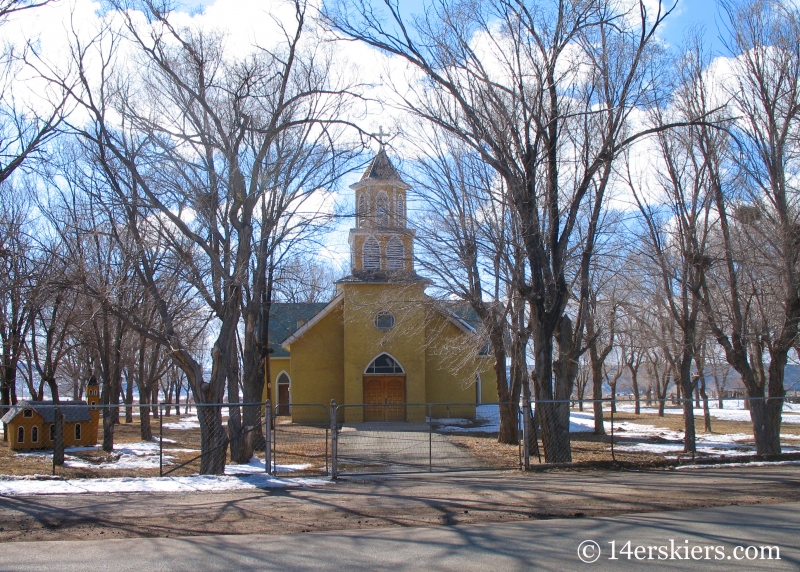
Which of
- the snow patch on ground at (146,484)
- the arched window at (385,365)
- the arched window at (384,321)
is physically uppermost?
the arched window at (384,321)

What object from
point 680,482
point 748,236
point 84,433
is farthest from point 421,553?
Answer: point 84,433

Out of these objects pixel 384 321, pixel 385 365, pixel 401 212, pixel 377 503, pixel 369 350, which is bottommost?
pixel 377 503

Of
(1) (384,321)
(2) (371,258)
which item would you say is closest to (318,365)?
(1) (384,321)

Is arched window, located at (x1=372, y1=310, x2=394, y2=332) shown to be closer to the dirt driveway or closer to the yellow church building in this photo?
the yellow church building

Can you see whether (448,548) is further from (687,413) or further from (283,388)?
(283,388)

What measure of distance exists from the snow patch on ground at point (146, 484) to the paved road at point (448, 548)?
130 inches

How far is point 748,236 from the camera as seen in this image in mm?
16922

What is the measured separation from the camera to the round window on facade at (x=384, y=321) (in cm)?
3312

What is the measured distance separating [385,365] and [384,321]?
2233 millimetres

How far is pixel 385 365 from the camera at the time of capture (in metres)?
33.2

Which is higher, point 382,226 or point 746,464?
point 382,226

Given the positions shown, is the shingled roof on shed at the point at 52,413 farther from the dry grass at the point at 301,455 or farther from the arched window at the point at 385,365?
the arched window at the point at 385,365

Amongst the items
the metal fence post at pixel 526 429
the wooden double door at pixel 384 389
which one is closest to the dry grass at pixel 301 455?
the metal fence post at pixel 526 429

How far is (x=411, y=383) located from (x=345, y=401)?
3486 mm
